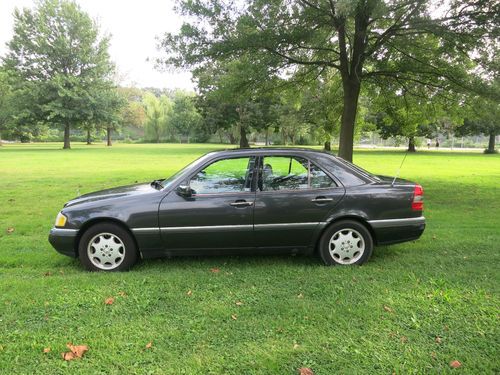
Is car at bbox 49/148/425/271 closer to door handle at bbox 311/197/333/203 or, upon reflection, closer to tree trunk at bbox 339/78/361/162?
door handle at bbox 311/197/333/203

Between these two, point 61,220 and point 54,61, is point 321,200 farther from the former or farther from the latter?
point 54,61

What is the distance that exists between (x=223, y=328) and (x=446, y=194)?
10109mm

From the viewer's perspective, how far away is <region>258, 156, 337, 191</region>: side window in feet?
16.5

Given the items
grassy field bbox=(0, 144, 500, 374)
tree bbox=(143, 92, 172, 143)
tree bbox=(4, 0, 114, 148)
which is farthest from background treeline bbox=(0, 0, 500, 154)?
tree bbox=(143, 92, 172, 143)

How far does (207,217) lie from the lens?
4.80 meters

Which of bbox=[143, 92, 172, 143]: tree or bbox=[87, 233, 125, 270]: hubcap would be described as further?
bbox=[143, 92, 172, 143]: tree

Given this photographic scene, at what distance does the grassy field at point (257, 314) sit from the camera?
120 inches

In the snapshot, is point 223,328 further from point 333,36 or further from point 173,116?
point 173,116

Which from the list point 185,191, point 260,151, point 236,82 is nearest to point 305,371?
point 185,191

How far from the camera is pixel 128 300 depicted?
4.06m

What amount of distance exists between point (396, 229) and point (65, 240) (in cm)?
413

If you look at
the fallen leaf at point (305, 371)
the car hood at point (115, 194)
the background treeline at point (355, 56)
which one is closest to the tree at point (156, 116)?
the background treeline at point (355, 56)

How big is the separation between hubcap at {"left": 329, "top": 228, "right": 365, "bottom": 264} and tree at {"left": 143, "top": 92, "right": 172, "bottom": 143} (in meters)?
85.0

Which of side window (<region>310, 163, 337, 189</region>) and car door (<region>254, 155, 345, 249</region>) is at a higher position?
side window (<region>310, 163, 337, 189</region>)
